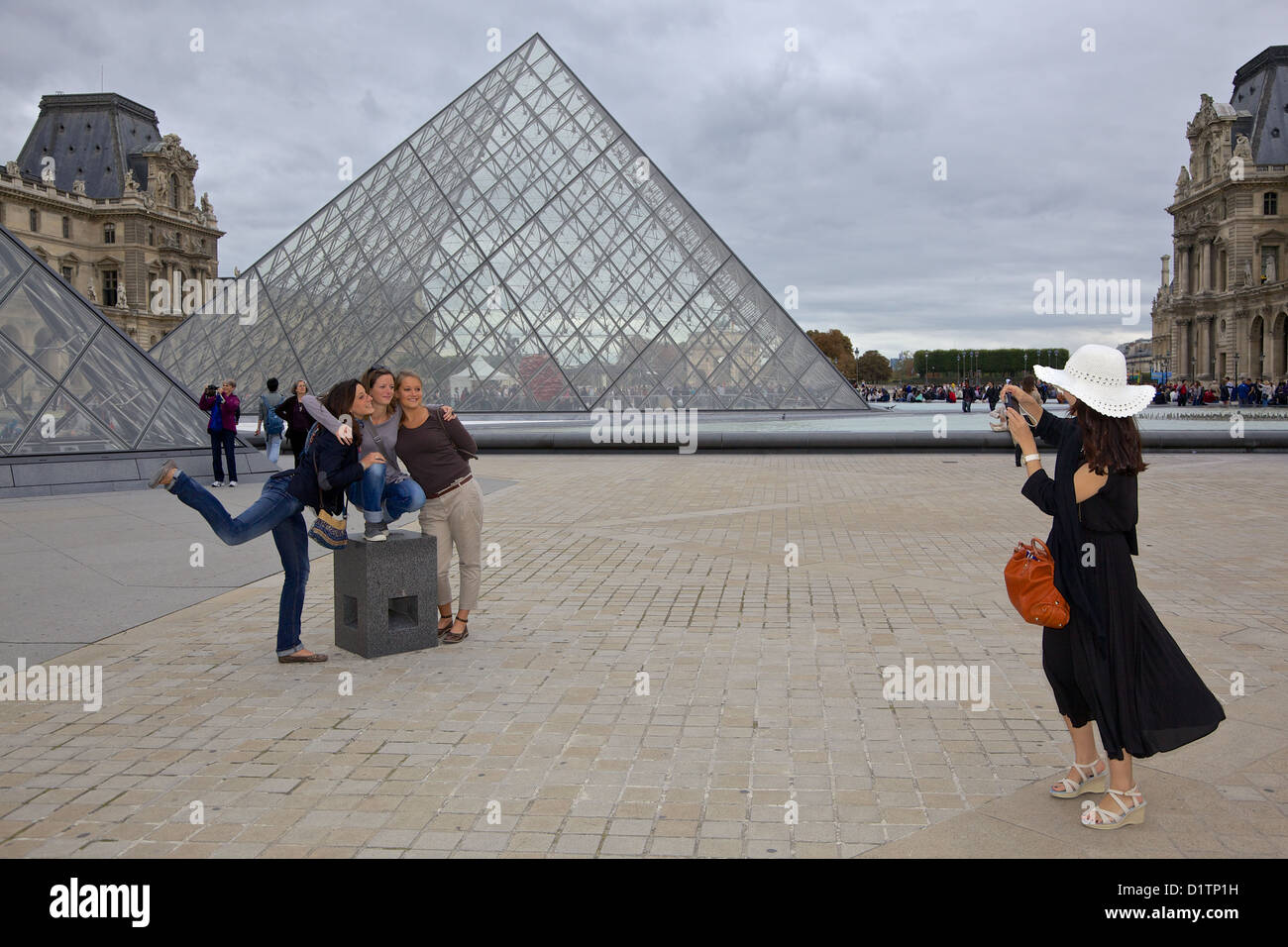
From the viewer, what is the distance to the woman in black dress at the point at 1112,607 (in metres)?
3.07

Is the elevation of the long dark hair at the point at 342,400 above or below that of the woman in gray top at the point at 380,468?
above

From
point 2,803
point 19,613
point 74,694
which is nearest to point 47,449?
point 19,613

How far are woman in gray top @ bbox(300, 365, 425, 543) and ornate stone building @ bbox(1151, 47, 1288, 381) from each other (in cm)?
7600

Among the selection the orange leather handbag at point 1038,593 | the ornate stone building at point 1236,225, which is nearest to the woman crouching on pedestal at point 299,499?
the orange leather handbag at point 1038,593

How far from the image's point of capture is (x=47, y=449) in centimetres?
1300

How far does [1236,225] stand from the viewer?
75.0 metres

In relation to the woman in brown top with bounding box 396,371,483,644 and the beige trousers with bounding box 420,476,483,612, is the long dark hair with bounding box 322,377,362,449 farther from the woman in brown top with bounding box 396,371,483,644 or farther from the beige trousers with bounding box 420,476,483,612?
the beige trousers with bounding box 420,476,483,612

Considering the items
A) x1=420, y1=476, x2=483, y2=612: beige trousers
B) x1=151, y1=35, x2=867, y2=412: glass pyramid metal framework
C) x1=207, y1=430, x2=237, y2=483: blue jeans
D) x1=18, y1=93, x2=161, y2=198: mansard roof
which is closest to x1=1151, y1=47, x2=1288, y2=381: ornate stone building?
x1=151, y1=35, x2=867, y2=412: glass pyramid metal framework

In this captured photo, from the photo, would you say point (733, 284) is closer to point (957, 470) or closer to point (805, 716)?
point (957, 470)

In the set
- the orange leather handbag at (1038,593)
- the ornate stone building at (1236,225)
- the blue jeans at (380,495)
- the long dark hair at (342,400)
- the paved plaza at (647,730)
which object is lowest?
the paved plaza at (647,730)

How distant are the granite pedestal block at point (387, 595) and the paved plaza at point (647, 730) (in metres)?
0.17

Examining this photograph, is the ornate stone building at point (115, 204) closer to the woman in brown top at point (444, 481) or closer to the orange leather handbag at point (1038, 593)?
the woman in brown top at point (444, 481)

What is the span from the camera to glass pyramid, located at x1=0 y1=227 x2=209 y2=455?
12953mm

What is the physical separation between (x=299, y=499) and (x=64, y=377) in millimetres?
10176
